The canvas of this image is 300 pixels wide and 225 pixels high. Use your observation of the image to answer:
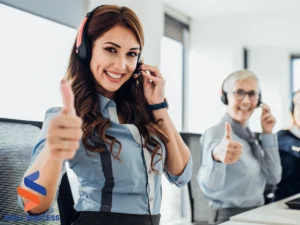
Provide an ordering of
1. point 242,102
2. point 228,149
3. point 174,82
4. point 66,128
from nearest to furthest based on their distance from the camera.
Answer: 1. point 66,128
2. point 228,149
3. point 242,102
4. point 174,82

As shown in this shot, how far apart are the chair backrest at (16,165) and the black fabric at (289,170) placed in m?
1.54

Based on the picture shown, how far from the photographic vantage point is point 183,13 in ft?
14.8

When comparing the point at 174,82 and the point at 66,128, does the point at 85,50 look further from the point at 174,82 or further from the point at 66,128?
the point at 174,82

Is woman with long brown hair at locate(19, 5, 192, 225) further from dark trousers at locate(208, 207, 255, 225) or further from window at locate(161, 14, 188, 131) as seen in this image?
window at locate(161, 14, 188, 131)

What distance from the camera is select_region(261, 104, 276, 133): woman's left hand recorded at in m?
2.29

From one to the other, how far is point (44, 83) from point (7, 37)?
0.36m

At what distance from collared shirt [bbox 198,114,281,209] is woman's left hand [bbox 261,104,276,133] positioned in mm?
165

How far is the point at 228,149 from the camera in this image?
171 cm

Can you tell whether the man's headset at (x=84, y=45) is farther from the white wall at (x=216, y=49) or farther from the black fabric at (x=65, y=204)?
the white wall at (x=216, y=49)

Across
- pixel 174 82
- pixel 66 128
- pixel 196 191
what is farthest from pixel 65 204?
pixel 174 82

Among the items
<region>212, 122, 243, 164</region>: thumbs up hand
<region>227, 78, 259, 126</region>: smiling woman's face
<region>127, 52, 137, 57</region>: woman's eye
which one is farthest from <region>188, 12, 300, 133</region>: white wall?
<region>127, 52, 137, 57</region>: woman's eye

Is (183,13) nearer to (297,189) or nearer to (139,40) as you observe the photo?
(297,189)

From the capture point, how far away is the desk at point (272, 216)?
1.42 metres

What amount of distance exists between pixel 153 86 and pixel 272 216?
0.64m
